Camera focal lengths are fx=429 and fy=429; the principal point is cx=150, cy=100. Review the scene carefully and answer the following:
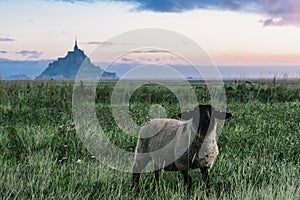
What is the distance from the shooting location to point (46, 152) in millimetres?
6738

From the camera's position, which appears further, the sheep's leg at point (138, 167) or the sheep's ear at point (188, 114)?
the sheep's leg at point (138, 167)

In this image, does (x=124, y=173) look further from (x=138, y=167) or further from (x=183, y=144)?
(x=183, y=144)

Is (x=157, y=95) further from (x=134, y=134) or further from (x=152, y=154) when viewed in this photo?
(x=152, y=154)

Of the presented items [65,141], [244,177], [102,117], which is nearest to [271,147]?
[244,177]

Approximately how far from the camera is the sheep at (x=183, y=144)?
483cm

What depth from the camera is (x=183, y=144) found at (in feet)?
16.4

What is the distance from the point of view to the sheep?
483 centimetres

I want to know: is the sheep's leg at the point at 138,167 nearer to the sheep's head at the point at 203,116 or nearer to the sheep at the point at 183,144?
the sheep at the point at 183,144

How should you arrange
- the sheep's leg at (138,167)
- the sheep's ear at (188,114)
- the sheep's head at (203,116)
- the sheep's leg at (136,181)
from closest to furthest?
the sheep's head at (203,116), the sheep's ear at (188,114), the sheep's leg at (136,181), the sheep's leg at (138,167)

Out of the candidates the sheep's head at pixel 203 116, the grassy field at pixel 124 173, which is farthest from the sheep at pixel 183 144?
the grassy field at pixel 124 173

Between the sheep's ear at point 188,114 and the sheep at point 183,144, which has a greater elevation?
the sheep's ear at point 188,114

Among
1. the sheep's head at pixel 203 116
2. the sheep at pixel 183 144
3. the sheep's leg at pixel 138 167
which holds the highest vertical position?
the sheep's head at pixel 203 116

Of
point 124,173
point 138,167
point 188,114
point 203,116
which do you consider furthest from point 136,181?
point 203,116

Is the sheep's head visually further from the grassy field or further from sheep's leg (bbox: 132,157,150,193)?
sheep's leg (bbox: 132,157,150,193)
